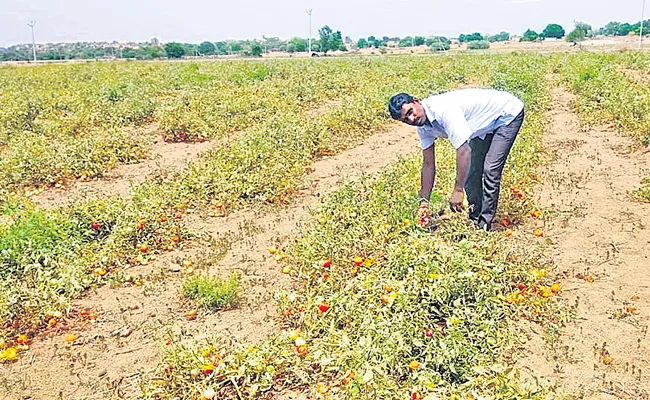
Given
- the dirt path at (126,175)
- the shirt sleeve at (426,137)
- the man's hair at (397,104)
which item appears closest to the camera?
the man's hair at (397,104)

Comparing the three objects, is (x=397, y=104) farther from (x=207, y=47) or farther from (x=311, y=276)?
(x=207, y=47)

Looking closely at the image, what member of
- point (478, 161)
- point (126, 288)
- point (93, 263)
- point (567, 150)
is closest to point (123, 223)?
point (93, 263)

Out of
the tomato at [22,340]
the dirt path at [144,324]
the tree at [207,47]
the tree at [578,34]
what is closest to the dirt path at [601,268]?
the dirt path at [144,324]

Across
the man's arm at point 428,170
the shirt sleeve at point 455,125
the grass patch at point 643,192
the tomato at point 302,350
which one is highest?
the shirt sleeve at point 455,125

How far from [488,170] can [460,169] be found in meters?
0.72

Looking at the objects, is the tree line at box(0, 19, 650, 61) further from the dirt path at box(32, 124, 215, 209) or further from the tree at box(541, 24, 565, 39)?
the dirt path at box(32, 124, 215, 209)

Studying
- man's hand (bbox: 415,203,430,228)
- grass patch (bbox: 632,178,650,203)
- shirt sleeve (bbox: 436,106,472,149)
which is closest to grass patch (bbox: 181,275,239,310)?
man's hand (bbox: 415,203,430,228)

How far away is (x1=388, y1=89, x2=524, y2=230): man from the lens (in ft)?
14.0

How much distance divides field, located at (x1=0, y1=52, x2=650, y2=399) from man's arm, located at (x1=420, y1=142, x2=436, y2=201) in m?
0.20

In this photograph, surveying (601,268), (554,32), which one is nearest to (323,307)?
(601,268)

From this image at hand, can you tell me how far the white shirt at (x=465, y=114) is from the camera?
431cm

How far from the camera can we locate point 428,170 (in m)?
4.70

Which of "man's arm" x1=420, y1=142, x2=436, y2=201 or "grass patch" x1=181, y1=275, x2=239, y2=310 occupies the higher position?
"man's arm" x1=420, y1=142, x2=436, y2=201

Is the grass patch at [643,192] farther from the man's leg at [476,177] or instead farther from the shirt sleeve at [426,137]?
the shirt sleeve at [426,137]
